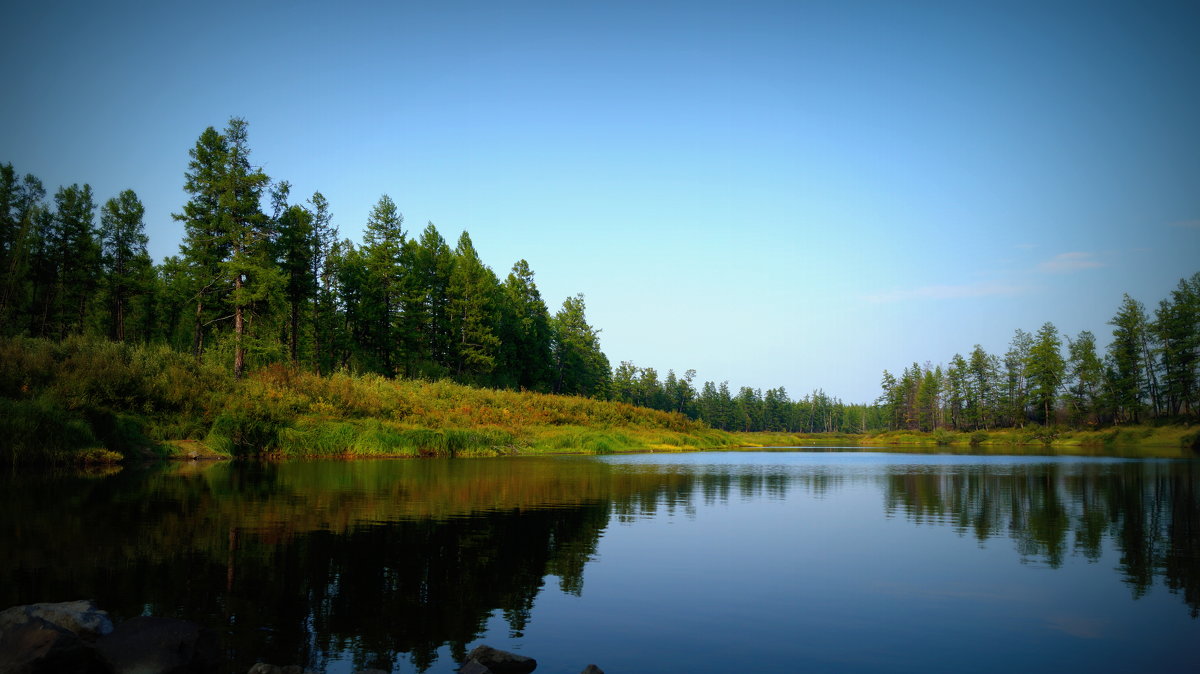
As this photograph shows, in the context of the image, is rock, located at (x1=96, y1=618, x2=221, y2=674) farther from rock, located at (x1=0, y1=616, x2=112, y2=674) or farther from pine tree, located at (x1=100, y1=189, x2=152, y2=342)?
pine tree, located at (x1=100, y1=189, x2=152, y2=342)

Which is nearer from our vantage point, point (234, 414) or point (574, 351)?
point (234, 414)

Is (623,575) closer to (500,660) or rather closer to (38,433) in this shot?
(500,660)

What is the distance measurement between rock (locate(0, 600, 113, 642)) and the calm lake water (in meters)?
0.93

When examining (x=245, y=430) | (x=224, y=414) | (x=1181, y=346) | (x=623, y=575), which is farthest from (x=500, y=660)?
(x=1181, y=346)

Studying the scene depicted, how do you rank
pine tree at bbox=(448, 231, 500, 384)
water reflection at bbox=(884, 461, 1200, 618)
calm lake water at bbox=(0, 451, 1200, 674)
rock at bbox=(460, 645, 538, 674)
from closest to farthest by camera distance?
rock at bbox=(460, 645, 538, 674) < calm lake water at bbox=(0, 451, 1200, 674) < water reflection at bbox=(884, 461, 1200, 618) < pine tree at bbox=(448, 231, 500, 384)

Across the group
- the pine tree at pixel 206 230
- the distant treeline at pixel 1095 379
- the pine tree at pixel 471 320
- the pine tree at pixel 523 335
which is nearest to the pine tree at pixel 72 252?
the pine tree at pixel 206 230

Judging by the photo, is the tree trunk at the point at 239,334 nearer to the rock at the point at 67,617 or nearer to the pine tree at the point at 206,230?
the pine tree at the point at 206,230

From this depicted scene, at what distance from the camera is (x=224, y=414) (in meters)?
30.0

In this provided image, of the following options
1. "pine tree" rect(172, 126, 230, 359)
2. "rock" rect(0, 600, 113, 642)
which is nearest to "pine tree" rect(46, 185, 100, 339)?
"pine tree" rect(172, 126, 230, 359)

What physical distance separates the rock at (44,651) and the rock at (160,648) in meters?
0.21

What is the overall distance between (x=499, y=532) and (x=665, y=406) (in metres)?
151

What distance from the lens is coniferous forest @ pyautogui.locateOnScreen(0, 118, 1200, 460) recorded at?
146 feet

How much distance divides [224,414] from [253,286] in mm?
15889

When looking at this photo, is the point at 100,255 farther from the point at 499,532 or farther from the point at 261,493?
the point at 499,532
